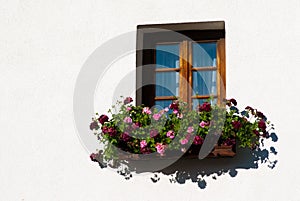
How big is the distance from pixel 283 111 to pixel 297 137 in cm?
26

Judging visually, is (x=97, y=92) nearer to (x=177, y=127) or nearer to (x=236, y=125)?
(x=177, y=127)

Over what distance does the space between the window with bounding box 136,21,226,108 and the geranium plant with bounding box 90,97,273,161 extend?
37 centimetres

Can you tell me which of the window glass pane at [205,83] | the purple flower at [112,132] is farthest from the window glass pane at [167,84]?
the purple flower at [112,132]

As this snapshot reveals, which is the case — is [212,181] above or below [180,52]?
below

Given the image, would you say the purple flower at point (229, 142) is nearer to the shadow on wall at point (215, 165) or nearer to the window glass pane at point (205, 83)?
the shadow on wall at point (215, 165)

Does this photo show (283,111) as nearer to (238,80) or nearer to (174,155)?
(238,80)

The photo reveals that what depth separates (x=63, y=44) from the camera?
7664 millimetres

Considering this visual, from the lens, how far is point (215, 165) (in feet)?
22.7

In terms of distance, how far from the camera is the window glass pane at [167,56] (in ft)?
24.8

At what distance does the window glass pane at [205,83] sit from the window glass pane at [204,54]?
0.30ft

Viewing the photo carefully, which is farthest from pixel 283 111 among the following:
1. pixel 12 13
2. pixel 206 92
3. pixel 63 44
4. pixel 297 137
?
pixel 12 13

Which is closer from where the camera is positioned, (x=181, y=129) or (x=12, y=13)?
(x=181, y=129)

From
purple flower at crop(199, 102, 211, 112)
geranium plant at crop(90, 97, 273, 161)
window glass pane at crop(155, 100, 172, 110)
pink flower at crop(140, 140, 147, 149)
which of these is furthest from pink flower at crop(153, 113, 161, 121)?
window glass pane at crop(155, 100, 172, 110)

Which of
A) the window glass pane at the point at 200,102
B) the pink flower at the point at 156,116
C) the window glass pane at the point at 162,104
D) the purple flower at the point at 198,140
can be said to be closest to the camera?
the purple flower at the point at 198,140
